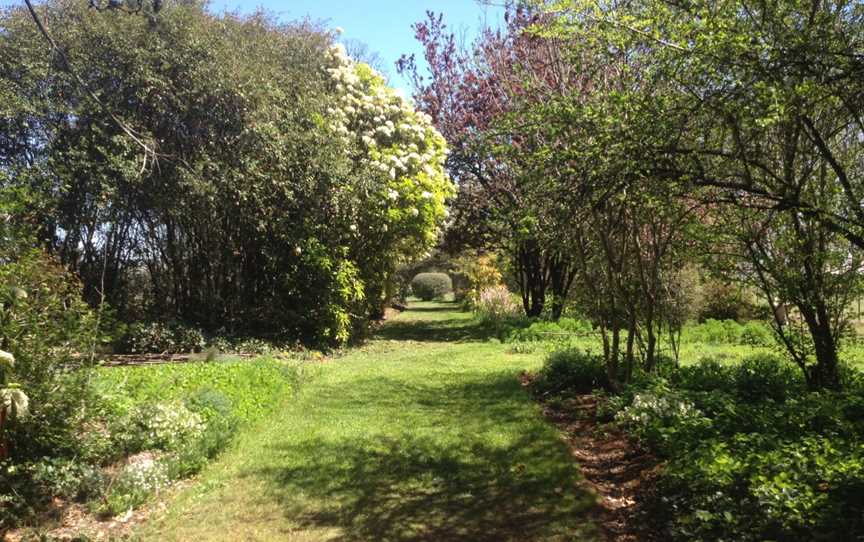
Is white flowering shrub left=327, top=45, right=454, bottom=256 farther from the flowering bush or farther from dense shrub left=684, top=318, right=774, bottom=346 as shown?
dense shrub left=684, top=318, right=774, bottom=346

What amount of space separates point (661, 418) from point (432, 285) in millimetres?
33441

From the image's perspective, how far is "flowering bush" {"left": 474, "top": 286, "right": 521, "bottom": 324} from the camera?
66.1 ft

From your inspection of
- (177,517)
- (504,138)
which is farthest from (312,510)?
(504,138)

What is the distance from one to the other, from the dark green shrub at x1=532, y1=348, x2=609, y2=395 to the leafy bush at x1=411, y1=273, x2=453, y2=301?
2960 centimetres

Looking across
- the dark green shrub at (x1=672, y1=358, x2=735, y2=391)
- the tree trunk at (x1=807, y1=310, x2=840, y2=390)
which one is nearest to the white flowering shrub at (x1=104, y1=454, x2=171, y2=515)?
the dark green shrub at (x1=672, y1=358, x2=735, y2=391)

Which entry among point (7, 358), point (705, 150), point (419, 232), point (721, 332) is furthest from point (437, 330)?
point (7, 358)

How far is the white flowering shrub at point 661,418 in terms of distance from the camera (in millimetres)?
4917

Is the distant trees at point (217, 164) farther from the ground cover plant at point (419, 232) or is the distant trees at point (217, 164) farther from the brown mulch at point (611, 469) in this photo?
the brown mulch at point (611, 469)

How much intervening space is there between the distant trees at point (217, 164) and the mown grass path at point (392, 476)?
5.78 m

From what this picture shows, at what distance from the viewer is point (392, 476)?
549cm

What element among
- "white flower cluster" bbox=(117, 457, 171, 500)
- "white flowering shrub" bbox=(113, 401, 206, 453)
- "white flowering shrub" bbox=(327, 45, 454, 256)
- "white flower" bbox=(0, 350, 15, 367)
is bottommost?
"white flower cluster" bbox=(117, 457, 171, 500)

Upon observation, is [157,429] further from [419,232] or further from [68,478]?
[419,232]

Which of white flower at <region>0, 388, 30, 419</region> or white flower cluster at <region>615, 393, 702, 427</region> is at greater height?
white flower at <region>0, 388, 30, 419</region>

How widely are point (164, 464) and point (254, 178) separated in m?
8.98
